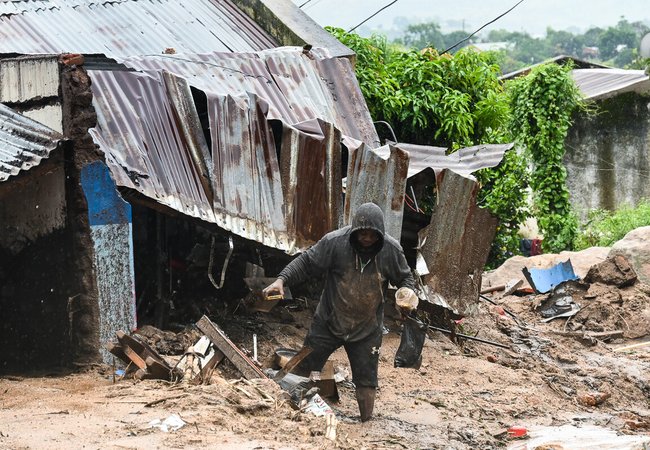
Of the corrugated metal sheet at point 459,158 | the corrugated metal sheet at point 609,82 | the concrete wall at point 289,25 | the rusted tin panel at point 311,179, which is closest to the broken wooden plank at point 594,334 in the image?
the corrugated metal sheet at point 459,158

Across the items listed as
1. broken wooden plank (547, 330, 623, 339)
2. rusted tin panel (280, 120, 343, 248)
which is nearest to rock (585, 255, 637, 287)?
broken wooden plank (547, 330, 623, 339)

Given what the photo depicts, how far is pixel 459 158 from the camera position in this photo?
514 inches

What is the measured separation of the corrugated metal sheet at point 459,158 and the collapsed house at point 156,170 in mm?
38

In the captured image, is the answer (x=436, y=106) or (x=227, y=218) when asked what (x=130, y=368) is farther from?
(x=436, y=106)

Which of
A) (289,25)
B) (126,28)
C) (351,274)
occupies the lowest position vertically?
(351,274)

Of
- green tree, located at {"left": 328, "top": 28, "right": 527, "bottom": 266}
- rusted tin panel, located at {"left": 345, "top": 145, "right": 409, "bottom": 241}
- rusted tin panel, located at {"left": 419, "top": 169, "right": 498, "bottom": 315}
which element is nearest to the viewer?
rusted tin panel, located at {"left": 345, "top": 145, "right": 409, "bottom": 241}

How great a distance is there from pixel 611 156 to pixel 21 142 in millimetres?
22154

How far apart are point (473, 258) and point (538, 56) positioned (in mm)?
96100

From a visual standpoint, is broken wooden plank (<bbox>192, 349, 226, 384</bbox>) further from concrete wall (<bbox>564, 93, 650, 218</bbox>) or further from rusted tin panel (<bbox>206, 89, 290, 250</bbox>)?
concrete wall (<bbox>564, 93, 650, 218</bbox>)

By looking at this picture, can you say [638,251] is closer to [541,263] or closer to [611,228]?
[541,263]

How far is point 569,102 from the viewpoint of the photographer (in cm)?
2478

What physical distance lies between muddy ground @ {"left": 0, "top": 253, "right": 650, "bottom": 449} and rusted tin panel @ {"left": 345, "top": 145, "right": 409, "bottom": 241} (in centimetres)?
154

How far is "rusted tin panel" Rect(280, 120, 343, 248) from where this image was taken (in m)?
11.2

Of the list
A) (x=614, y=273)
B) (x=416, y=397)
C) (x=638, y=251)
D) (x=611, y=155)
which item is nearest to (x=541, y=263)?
(x=638, y=251)
